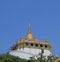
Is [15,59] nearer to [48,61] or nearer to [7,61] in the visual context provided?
[7,61]

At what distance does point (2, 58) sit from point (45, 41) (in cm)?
1939

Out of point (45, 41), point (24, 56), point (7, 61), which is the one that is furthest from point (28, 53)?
point (7, 61)

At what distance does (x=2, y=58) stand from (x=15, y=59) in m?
2.13

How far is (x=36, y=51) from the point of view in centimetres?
7331

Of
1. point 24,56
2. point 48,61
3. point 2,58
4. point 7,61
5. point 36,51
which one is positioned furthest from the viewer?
point 36,51

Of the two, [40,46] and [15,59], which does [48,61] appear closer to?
[15,59]

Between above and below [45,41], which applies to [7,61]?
below

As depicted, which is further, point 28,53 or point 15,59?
point 28,53

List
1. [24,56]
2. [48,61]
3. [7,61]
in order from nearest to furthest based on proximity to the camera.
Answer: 1. [48,61]
2. [7,61]
3. [24,56]

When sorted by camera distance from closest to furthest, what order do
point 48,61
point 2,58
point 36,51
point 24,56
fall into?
1. point 48,61
2. point 2,58
3. point 24,56
4. point 36,51

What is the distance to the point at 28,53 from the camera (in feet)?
231

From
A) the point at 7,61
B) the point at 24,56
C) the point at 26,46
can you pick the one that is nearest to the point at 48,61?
the point at 7,61

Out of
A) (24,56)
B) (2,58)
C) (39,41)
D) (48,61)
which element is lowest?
(48,61)

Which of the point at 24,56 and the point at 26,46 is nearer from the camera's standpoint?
the point at 24,56
